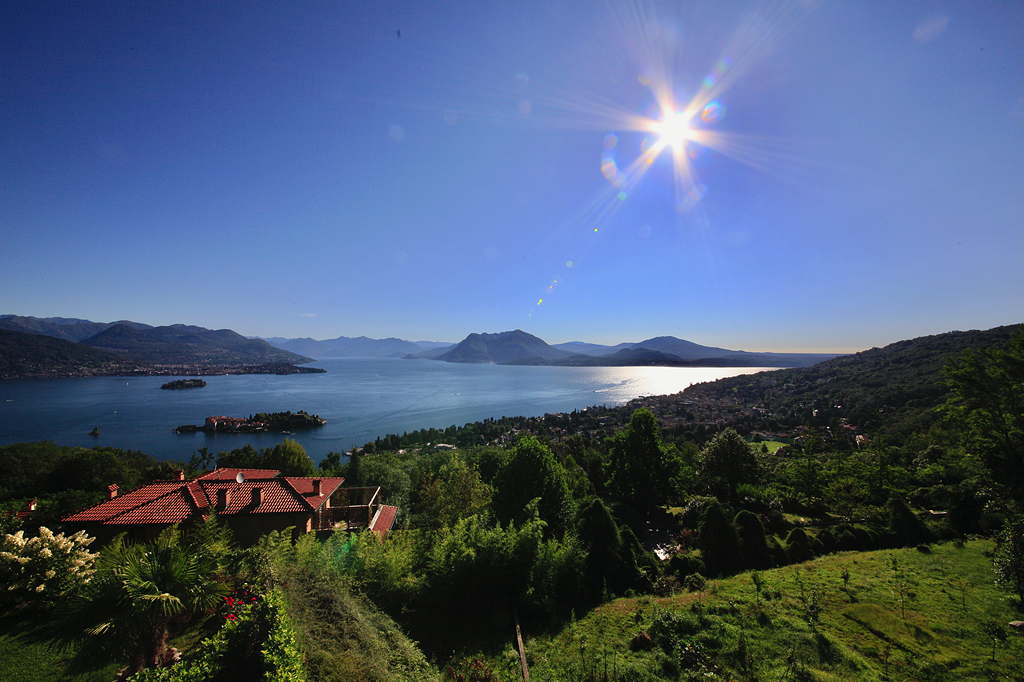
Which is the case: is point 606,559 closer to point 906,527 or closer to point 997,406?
point 906,527

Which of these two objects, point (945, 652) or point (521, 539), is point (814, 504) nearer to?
point (945, 652)

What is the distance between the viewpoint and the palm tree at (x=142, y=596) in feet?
15.2

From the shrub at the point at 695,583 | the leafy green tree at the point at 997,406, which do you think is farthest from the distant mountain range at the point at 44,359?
the leafy green tree at the point at 997,406

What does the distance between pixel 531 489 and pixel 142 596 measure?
12.8 m

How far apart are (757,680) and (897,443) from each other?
177 ft

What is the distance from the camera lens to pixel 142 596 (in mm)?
4582

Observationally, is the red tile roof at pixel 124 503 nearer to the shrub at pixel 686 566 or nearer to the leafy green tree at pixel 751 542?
the shrub at pixel 686 566

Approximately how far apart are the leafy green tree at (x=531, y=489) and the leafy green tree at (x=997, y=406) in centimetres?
1557

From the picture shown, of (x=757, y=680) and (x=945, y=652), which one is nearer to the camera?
(x=757, y=680)

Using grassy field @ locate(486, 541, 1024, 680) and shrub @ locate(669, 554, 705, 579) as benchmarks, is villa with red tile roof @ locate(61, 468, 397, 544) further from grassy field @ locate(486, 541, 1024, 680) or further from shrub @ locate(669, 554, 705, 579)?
shrub @ locate(669, 554, 705, 579)

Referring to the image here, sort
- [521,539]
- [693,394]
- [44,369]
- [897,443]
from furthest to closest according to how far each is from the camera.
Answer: [44,369], [693,394], [897,443], [521,539]

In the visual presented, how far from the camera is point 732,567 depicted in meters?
11.2

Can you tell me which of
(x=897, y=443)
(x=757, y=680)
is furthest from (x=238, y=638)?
(x=897, y=443)

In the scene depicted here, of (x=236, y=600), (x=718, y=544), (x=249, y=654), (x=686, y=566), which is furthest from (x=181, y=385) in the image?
(x=718, y=544)
